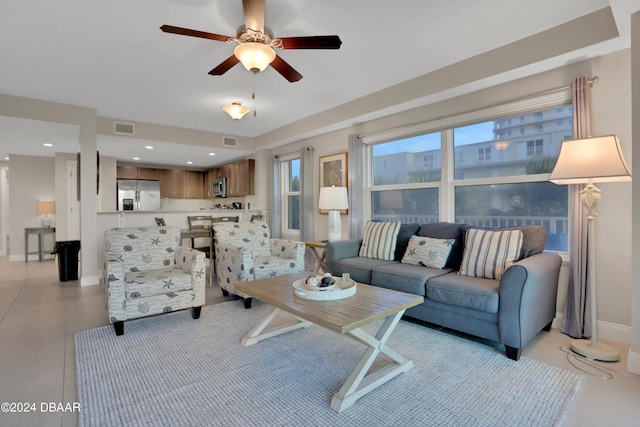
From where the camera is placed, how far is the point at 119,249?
3.22 m

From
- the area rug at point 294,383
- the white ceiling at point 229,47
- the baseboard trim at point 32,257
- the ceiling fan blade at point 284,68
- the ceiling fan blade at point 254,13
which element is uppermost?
the white ceiling at point 229,47

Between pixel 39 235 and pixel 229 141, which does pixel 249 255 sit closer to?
pixel 229 141

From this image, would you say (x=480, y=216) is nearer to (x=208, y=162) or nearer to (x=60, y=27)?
(x=60, y=27)

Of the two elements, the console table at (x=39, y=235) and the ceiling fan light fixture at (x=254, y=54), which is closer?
the ceiling fan light fixture at (x=254, y=54)

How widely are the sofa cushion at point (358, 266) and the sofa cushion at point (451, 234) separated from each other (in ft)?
1.67

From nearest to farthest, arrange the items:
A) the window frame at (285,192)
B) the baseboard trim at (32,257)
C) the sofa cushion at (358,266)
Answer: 1. the sofa cushion at (358,266)
2. the window frame at (285,192)
3. the baseboard trim at (32,257)

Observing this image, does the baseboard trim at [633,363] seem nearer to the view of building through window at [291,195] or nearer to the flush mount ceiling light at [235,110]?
the flush mount ceiling light at [235,110]

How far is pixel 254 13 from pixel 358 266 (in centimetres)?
244

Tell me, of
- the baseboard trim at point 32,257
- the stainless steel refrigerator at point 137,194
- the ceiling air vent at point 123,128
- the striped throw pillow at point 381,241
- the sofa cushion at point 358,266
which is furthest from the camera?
the stainless steel refrigerator at point 137,194

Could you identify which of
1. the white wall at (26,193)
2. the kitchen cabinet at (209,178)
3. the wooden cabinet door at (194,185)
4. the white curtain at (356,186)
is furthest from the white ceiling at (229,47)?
the wooden cabinet door at (194,185)

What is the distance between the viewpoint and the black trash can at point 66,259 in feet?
15.7

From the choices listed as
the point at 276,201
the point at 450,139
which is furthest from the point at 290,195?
the point at 450,139

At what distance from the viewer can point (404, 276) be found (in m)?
2.89

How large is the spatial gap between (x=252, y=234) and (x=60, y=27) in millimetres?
2644
